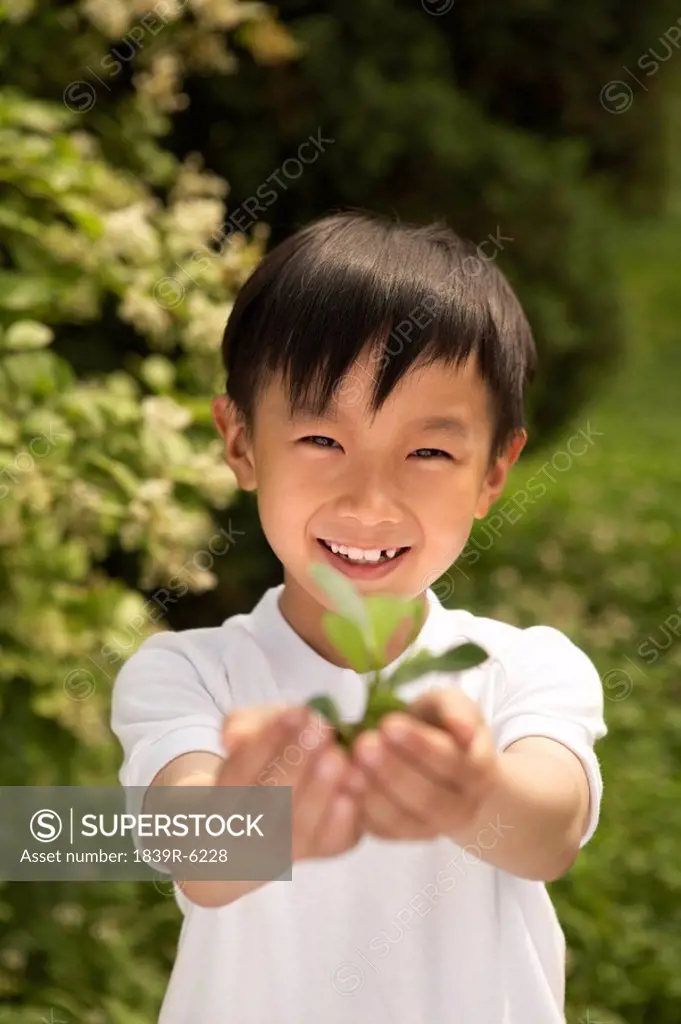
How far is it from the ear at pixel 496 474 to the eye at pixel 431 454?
0.12m

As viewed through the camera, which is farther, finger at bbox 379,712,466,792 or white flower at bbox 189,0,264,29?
white flower at bbox 189,0,264,29

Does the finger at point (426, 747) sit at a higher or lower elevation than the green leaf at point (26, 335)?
lower

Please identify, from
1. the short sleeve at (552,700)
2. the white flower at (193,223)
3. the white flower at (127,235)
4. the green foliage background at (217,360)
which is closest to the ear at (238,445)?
the short sleeve at (552,700)

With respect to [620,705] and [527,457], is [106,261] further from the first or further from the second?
[527,457]

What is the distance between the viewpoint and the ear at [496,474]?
144cm

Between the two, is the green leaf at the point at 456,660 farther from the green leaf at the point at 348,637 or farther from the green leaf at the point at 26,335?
the green leaf at the point at 26,335

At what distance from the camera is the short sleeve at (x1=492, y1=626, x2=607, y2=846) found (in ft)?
4.25

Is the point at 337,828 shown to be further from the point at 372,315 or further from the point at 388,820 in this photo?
the point at 372,315

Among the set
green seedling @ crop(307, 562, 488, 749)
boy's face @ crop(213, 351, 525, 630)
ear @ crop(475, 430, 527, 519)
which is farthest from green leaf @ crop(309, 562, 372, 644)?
ear @ crop(475, 430, 527, 519)

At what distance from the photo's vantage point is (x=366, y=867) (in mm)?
1366

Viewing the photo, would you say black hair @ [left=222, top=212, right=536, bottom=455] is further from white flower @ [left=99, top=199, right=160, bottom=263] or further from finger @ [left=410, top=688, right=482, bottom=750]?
white flower @ [left=99, top=199, right=160, bottom=263]

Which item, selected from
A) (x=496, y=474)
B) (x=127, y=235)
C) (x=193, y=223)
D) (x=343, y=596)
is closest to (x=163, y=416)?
(x=127, y=235)

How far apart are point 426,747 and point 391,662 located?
413 mm

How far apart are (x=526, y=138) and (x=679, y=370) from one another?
3.49 metres
